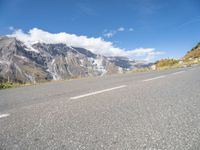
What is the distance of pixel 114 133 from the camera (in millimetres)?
2354

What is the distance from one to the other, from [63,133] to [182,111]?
197 centimetres

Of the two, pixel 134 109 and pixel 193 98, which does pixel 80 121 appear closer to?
pixel 134 109

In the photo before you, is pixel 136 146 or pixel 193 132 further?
pixel 193 132

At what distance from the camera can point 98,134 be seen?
2346 millimetres

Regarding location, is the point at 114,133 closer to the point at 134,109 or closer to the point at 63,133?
the point at 63,133

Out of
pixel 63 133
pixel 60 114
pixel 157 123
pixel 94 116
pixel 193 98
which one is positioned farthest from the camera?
pixel 193 98

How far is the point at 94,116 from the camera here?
10.2 feet

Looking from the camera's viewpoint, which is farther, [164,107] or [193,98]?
[193,98]

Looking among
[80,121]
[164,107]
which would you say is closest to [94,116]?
[80,121]

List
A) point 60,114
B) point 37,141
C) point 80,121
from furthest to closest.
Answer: point 60,114, point 80,121, point 37,141

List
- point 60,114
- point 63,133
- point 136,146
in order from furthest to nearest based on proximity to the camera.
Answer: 1. point 60,114
2. point 63,133
3. point 136,146

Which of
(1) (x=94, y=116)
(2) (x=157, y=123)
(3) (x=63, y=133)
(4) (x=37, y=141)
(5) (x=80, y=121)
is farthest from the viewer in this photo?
(1) (x=94, y=116)

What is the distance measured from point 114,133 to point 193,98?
100 inches

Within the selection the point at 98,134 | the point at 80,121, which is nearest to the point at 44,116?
the point at 80,121
